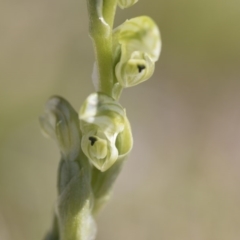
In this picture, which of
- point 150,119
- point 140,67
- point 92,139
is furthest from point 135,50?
point 150,119

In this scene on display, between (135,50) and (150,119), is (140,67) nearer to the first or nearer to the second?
(135,50)

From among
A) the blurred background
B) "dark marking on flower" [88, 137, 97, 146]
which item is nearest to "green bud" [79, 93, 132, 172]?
"dark marking on flower" [88, 137, 97, 146]

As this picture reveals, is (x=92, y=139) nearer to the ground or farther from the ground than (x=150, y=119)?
nearer to the ground

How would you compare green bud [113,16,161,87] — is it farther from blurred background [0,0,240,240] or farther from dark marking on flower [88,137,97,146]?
blurred background [0,0,240,240]

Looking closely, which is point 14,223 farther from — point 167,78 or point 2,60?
point 167,78

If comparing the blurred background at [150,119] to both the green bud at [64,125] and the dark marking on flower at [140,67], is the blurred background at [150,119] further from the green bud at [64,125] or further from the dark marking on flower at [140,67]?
the dark marking on flower at [140,67]

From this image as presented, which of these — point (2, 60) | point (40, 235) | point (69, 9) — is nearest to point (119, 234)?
point (40, 235)

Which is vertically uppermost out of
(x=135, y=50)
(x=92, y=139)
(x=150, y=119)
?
(x=150, y=119)
